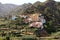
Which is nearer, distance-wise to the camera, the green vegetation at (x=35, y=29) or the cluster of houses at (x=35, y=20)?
the green vegetation at (x=35, y=29)

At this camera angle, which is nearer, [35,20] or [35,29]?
[35,29]

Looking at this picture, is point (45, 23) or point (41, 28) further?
point (45, 23)


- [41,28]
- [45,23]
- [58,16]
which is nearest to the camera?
[41,28]

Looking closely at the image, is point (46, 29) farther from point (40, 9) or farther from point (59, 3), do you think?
point (59, 3)

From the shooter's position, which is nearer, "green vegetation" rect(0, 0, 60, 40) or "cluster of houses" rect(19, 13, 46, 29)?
"green vegetation" rect(0, 0, 60, 40)

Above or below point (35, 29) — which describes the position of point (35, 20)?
above

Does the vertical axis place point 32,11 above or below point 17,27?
above

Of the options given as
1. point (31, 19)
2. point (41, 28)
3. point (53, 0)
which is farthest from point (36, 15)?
point (53, 0)

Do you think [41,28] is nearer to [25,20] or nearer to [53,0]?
[25,20]

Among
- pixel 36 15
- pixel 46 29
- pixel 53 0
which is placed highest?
pixel 53 0

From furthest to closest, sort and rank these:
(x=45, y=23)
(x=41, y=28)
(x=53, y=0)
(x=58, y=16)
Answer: (x=53, y=0) → (x=58, y=16) → (x=45, y=23) → (x=41, y=28)
